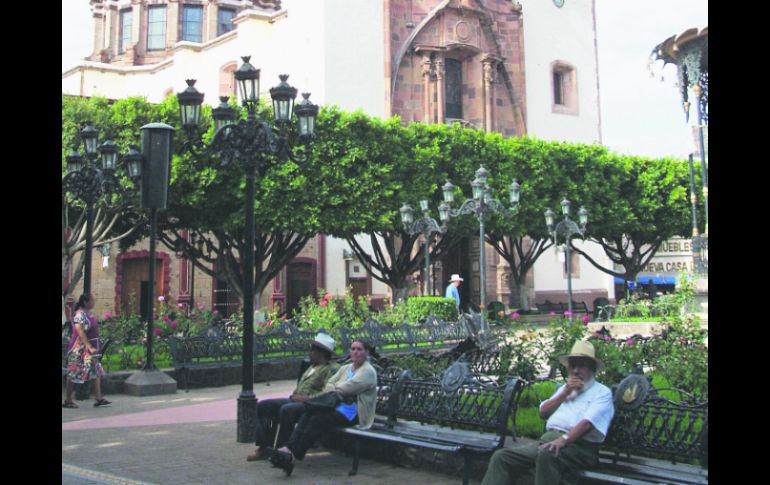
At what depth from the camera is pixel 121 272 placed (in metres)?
35.4

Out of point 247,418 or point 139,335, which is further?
point 139,335

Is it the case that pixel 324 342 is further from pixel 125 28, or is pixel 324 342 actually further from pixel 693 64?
pixel 125 28

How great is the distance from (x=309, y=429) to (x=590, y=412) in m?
2.59

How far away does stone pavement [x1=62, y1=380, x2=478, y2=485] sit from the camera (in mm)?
6672

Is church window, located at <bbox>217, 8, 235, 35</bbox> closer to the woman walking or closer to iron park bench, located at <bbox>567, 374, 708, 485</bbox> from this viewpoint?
the woman walking

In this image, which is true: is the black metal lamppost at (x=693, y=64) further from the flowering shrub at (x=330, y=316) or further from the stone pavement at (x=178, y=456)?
the stone pavement at (x=178, y=456)

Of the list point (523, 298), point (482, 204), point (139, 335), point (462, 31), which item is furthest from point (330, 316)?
point (462, 31)

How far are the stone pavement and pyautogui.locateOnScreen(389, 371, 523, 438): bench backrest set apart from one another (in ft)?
1.63

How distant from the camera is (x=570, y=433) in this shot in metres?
5.43

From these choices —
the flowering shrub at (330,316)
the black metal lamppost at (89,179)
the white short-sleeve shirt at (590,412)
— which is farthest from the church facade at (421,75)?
the white short-sleeve shirt at (590,412)

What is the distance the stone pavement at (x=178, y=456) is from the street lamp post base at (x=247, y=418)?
11 cm

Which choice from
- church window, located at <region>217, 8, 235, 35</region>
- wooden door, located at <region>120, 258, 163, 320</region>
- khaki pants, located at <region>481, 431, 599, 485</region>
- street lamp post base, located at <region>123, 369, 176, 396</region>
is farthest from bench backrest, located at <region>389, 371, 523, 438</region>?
church window, located at <region>217, 8, 235, 35</region>

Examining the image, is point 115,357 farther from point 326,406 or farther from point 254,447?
point 326,406
